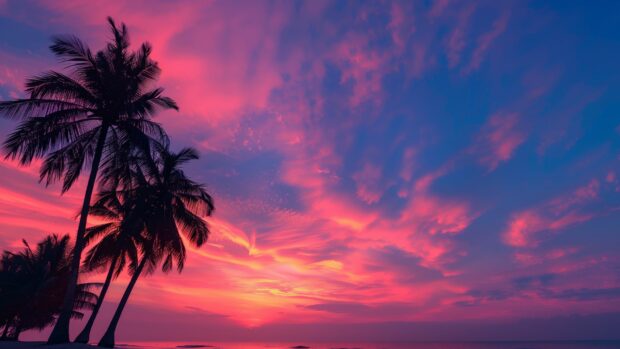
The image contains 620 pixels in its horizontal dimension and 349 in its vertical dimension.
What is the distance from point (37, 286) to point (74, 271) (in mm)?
21193

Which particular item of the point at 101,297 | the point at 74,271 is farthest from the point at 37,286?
the point at 74,271

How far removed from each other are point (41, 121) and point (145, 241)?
1295 cm

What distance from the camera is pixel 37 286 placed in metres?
37.1

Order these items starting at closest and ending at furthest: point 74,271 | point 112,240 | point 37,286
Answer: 1. point 74,271
2. point 112,240
3. point 37,286

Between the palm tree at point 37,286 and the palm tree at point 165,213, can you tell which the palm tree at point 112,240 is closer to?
the palm tree at point 165,213

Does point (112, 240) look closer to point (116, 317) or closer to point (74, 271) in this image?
point (116, 317)

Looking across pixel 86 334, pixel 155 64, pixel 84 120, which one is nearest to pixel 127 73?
pixel 155 64

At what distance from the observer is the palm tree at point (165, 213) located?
29.0 meters

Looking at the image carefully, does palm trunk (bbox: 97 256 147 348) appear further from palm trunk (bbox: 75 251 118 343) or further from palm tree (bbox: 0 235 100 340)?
palm tree (bbox: 0 235 100 340)

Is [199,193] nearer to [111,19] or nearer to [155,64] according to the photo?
[155,64]

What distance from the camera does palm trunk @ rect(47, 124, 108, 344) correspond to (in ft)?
67.2

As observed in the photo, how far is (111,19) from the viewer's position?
22.7m

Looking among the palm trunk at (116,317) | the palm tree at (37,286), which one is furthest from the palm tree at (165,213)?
the palm tree at (37,286)

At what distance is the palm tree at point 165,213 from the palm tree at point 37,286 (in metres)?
10.5
